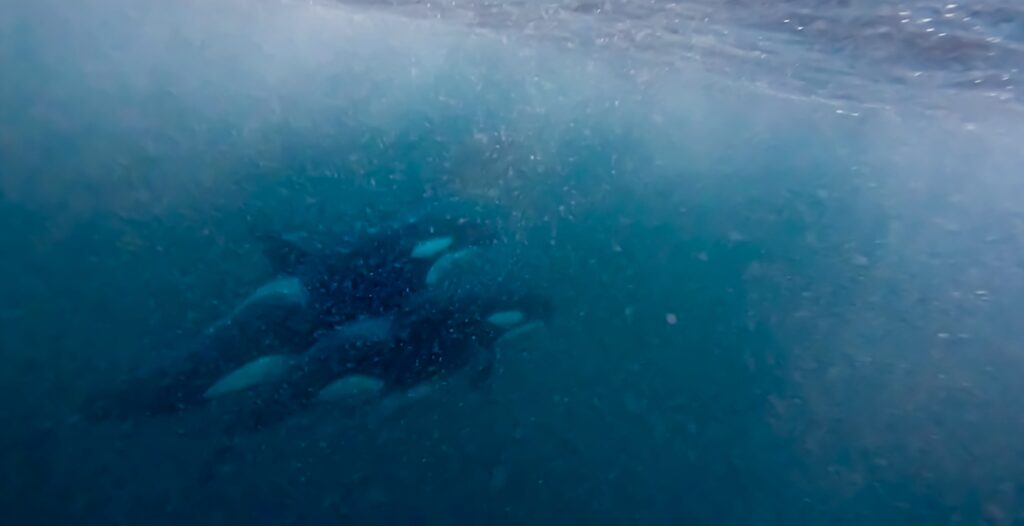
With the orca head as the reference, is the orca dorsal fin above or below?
above

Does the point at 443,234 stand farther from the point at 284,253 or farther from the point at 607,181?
the point at 607,181

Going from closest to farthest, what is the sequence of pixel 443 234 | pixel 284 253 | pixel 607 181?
pixel 284 253 < pixel 443 234 < pixel 607 181

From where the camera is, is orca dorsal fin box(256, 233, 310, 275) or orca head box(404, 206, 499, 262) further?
Result: orca head box(404, 206, 499, 262)

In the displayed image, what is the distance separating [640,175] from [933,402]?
887 inches

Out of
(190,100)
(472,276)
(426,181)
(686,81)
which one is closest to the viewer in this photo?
(472,276)

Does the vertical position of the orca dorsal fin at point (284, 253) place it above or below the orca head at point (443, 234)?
above

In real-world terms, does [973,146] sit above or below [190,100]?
below

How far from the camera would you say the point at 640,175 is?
159 feet

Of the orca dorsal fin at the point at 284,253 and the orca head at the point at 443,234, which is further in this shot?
the orca head at the point at 443,234

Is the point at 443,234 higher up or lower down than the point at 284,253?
lower down

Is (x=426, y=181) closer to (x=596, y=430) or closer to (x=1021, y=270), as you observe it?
(x=596, y=430)

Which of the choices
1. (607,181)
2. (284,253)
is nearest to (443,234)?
(284,253)

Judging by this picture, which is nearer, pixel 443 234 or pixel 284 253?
pixel 284 253

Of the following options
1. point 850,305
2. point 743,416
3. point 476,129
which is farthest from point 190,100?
point 850,305
